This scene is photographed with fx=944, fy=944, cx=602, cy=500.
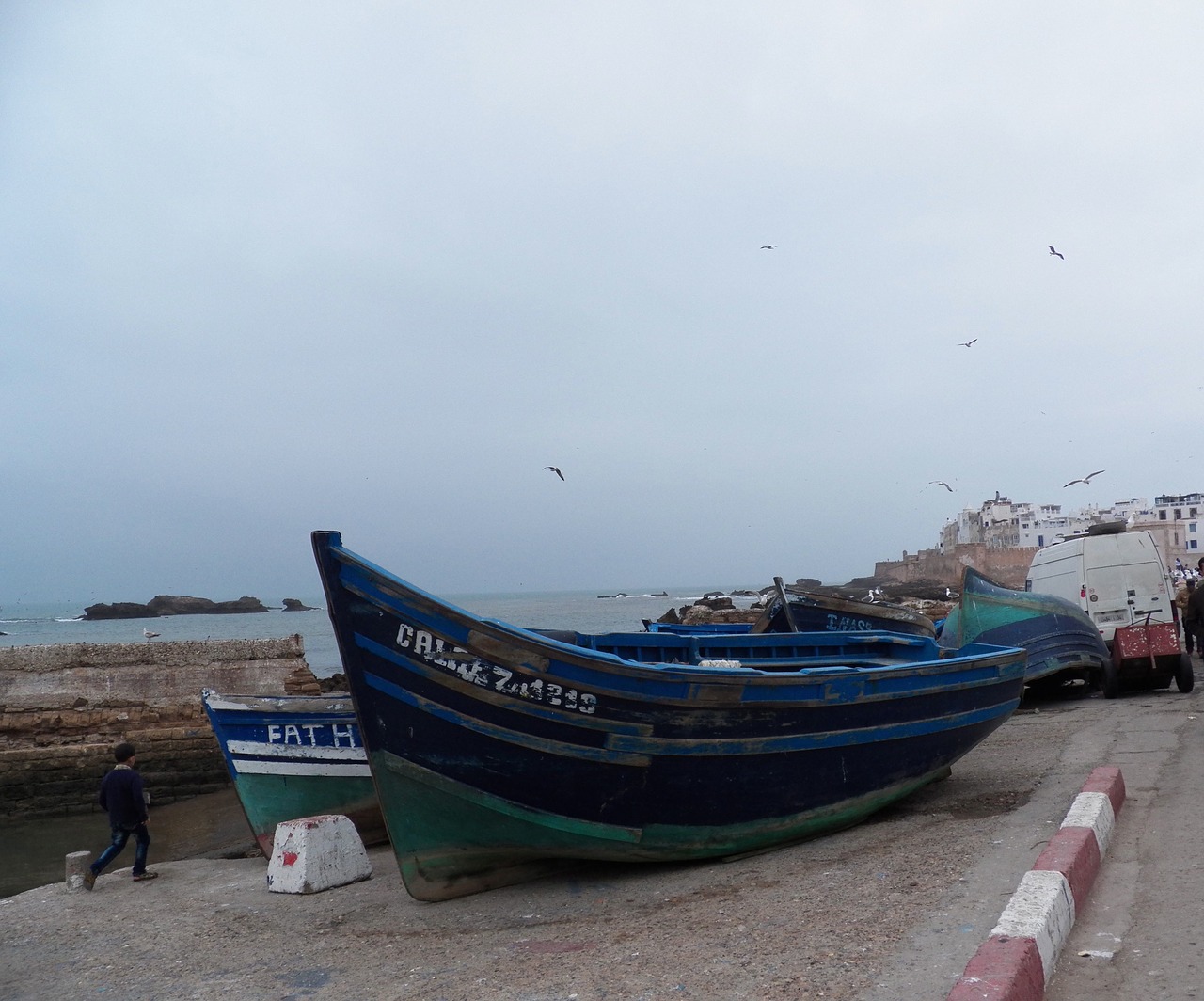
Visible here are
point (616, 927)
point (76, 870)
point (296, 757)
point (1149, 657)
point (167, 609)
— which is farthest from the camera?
point (167, 609)

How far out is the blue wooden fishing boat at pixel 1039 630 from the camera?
498 inches

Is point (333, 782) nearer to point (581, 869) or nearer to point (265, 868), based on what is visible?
point (265, 868)

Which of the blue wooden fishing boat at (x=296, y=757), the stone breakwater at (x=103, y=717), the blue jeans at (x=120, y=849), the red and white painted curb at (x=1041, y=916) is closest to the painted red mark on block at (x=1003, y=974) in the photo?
the red and white painted curb at (x=1041, y=916)

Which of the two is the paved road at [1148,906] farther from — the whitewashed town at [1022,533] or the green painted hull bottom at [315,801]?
the whitewashed town at [1022,533]

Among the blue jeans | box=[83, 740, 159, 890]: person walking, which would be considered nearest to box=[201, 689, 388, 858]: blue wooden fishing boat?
box=[83, 740, 159, 890]: person walking

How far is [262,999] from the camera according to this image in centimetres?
464

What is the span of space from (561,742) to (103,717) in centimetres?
1256

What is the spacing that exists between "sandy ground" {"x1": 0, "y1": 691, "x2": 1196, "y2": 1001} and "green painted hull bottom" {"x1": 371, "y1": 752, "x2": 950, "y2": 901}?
5.4 inches

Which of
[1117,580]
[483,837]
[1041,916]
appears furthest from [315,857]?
[1117,580]

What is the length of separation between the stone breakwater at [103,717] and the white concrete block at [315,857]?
8857mm

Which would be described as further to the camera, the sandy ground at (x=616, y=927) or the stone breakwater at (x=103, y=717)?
the stone breakwater at (x=103, y=717)

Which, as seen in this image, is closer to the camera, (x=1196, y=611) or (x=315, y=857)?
(x=315, y=857)

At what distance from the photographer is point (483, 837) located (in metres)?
5.86

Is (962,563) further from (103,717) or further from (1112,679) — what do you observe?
(103,717)
